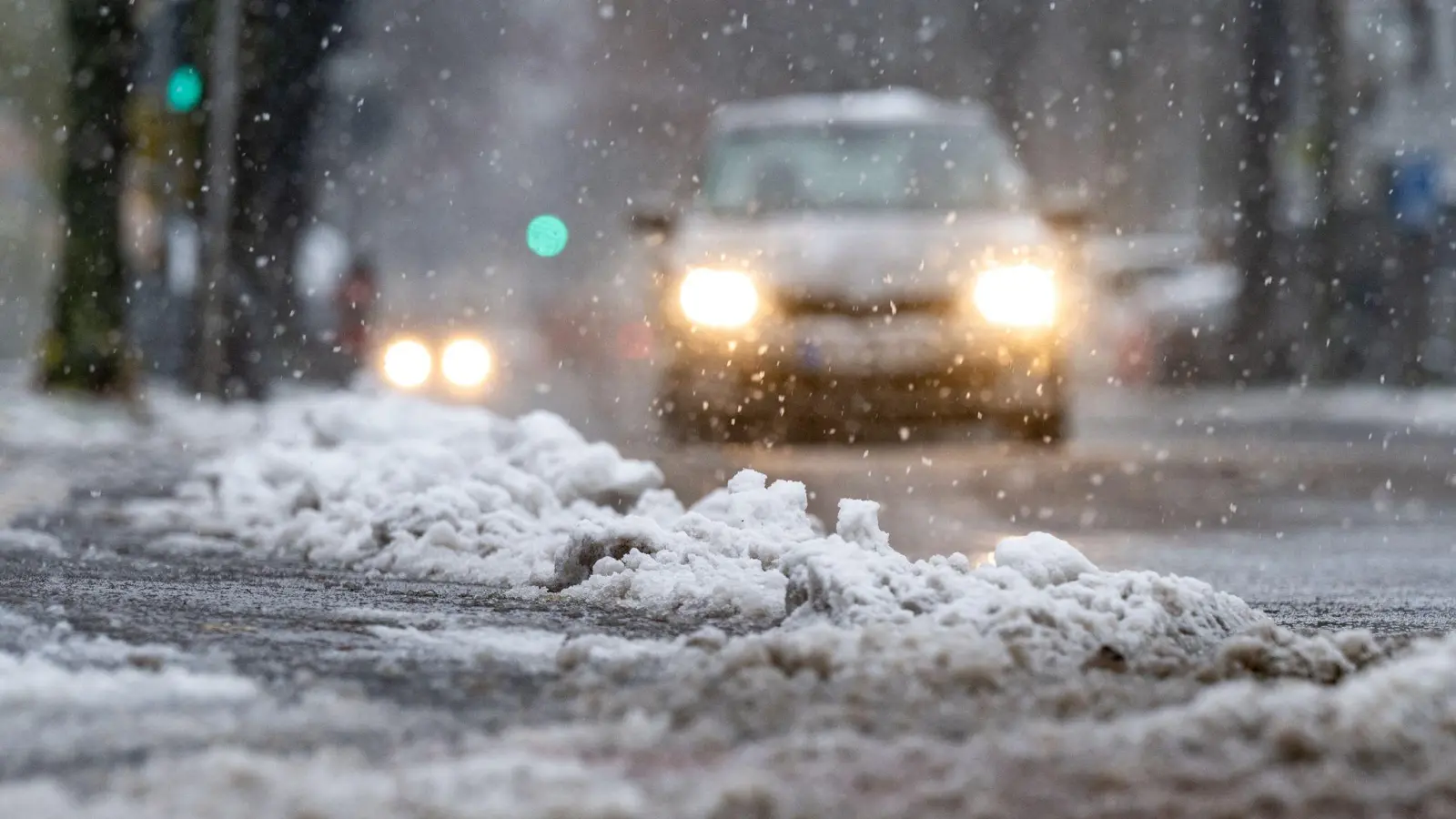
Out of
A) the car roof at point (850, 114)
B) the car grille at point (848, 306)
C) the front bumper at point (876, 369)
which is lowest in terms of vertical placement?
the front bumper at point (876, 369)

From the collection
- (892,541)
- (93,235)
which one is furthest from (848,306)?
(93,235)

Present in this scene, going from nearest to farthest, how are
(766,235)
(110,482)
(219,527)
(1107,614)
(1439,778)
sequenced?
(1439,778)
(1107,614)
(219,527)
(110,482)
(766,235)

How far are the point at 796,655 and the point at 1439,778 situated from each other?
1.27 m

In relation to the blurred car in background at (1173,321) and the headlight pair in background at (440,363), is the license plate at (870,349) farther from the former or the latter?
the blurred car in background at (1173,321)

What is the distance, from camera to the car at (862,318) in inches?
496

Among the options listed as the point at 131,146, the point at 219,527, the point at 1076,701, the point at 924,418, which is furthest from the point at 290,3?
the point at 1076,701

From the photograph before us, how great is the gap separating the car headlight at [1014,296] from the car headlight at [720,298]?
3.74 ft

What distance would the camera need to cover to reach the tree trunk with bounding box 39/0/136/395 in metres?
18.7

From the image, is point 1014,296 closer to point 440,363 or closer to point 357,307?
point 440,363

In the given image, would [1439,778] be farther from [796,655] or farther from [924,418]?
[924,418]

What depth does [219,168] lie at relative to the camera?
19484 mm

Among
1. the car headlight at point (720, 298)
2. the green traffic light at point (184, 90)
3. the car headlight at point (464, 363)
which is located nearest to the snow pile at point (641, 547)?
the car headlight at point (720, 298)

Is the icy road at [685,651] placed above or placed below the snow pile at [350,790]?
above

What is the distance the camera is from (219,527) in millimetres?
8555
